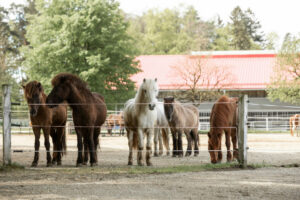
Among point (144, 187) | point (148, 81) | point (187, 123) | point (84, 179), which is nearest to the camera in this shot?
point (144, 187)

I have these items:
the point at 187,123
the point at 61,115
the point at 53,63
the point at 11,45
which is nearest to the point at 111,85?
the point at 53,63

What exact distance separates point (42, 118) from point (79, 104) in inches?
32.6

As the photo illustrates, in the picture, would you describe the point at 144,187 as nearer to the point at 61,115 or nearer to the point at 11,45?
the point at 61,115

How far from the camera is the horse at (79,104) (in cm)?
892

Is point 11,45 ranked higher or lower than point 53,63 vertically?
higher

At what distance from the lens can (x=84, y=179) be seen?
7.05 metres

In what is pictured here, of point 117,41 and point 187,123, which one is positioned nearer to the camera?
point 187,123

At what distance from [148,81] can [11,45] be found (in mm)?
46817

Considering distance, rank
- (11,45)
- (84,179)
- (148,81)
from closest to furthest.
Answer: (84,179)
(148,81)
(11,45)

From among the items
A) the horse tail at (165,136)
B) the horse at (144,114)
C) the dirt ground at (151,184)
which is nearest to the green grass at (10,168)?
the dirt ground at (151,184)

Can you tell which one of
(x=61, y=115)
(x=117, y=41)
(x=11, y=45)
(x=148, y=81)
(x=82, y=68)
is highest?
(x=11, y=45)

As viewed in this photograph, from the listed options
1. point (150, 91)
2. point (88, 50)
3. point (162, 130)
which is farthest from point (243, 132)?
point (88, 50)

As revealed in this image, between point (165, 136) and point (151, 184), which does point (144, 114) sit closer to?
point (151, 184)

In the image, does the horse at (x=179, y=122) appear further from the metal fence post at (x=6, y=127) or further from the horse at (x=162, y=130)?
the metal fence post at (x=6, y=127)
